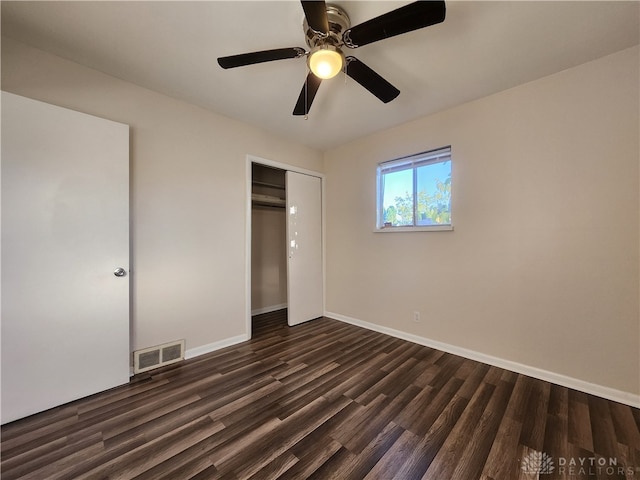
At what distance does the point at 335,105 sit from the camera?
263 cm

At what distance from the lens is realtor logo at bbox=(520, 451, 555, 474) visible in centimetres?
133

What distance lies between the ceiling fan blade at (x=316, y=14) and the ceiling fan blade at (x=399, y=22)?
0.17 metres

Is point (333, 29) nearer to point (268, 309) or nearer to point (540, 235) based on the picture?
point (540, 235)

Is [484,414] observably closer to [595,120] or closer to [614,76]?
[595,120]

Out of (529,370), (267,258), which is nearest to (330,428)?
(529,370)

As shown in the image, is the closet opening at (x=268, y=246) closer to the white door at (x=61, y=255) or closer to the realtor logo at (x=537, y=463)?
the white door at (x=61, y=255)

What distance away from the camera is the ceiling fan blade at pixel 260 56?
1.54 m

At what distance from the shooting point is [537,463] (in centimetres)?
136

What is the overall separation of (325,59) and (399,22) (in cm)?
43

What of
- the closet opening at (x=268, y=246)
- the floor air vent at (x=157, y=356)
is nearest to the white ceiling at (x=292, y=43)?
the closet opening at (x=268, y=246)

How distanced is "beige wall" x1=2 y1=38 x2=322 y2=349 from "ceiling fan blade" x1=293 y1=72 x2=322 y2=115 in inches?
34.5

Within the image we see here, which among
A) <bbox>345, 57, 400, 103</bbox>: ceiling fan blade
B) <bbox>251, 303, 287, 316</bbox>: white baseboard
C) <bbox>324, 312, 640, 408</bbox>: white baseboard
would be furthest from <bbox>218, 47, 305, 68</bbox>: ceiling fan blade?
<bbox>251, 303, 287, 316</bbox>: white baseboard

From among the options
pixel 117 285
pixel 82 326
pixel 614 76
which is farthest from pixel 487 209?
pixel 82 326

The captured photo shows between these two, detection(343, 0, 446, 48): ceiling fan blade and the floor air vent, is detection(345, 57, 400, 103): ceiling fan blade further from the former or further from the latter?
the floor air vent
